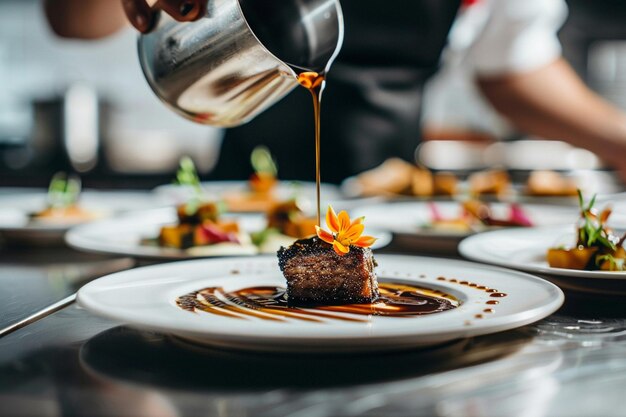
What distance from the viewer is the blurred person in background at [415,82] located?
3.11 metres

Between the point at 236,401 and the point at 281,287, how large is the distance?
0.54 meters

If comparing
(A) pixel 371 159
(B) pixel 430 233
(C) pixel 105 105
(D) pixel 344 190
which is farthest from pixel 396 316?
(C) pixel 105 105

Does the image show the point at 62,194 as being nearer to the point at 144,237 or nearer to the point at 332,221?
the point at 144,237

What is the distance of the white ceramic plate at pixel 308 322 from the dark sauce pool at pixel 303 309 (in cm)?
2

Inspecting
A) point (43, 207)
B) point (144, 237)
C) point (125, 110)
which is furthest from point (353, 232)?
point (125, 110)

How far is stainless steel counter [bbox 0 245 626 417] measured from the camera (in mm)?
697

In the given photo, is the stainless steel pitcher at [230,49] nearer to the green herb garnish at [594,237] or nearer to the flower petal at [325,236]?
the flower petal at [325,236]

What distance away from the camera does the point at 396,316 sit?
1.02 m

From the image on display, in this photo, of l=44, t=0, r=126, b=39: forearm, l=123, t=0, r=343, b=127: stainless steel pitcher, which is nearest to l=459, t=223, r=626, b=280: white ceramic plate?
l=123, t=0, r=343, b=127: stainless steel pitcher

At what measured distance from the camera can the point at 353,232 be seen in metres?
1.18

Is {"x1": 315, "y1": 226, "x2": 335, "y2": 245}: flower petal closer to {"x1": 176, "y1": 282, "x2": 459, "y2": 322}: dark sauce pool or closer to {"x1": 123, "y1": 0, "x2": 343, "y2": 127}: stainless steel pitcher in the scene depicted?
{"x1": 176, "y1": 282, "x2": 459, "y2": 322}: dark sauce pool

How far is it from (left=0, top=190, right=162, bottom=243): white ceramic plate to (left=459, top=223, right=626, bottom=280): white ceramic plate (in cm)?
95

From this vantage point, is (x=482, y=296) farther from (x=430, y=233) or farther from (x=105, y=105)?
(x=105, y=105)

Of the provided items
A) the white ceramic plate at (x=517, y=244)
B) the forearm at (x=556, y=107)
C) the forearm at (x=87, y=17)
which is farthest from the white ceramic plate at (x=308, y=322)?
the forearm at (x=556, y=107)
